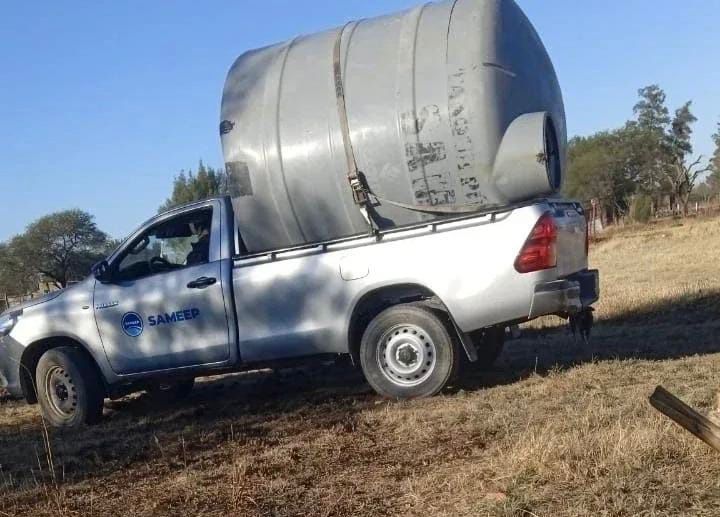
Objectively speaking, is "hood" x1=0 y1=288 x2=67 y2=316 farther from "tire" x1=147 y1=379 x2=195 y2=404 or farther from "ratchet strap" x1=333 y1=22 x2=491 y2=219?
"ratchet strap" x1=333 y1=22 x2=491 y2=219

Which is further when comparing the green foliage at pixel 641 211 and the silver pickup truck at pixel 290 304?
the green foliage at pixel 641 211

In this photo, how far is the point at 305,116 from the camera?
685cm

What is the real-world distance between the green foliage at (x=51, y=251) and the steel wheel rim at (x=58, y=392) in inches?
1440

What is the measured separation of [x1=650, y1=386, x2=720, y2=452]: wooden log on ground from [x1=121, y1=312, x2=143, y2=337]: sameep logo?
4783 mm

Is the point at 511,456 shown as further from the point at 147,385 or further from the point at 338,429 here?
the point at 147,385

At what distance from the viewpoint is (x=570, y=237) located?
673cm

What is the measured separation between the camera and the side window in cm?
750

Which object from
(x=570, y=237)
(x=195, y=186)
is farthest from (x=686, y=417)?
(x=195, y=186)

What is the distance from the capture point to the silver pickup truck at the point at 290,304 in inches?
251

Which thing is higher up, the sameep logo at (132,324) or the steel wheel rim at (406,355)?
the sameep logo at (132,324)

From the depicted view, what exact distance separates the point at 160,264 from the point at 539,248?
340 centimetres

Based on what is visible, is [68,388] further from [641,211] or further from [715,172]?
[715,172]

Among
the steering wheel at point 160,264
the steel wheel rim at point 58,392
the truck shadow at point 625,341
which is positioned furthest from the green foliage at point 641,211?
the steel wheel rim at point 58,392

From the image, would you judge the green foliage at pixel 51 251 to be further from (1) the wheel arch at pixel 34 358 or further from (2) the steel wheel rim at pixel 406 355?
(2) the steel wheel rim at pixel 406 355
